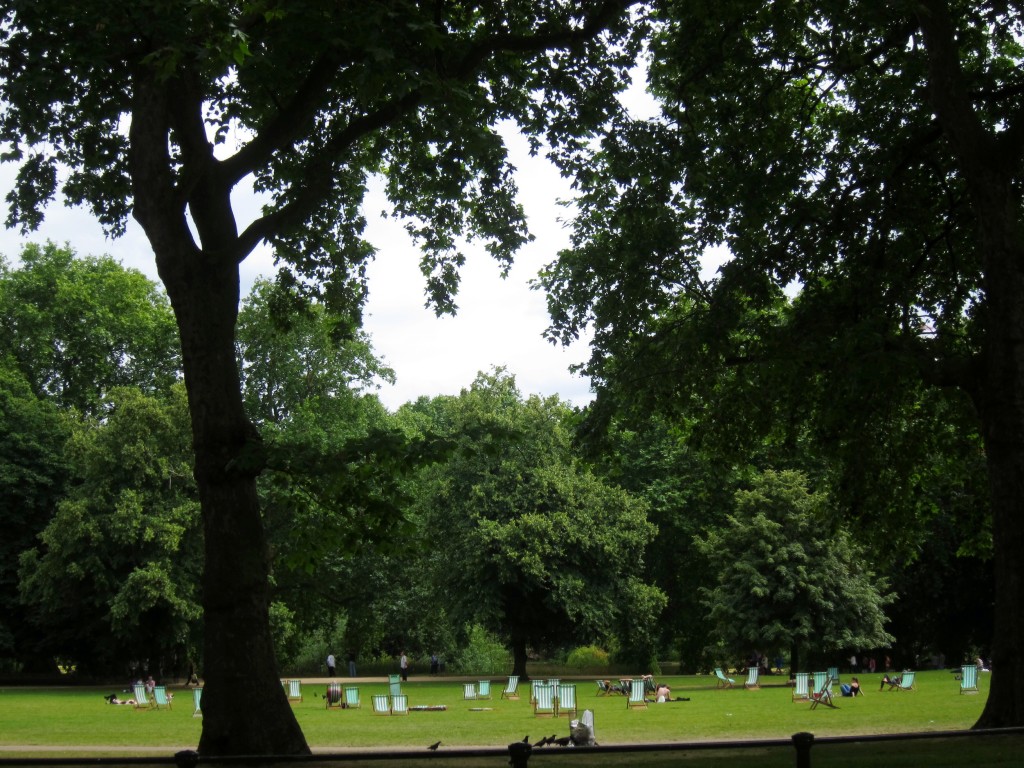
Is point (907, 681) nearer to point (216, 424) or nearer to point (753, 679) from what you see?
point (753, 679)

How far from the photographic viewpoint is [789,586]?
4134 cm

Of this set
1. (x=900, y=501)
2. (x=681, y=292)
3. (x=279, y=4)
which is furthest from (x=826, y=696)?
(x=279, y=4)

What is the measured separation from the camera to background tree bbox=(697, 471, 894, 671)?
41.5 meters

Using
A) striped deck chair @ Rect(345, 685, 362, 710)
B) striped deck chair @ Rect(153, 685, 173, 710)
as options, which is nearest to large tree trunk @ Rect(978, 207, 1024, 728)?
striped deck chair @ Rect(345, 685, 362, 710)

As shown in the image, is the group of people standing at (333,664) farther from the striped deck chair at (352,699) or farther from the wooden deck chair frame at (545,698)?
the wooden deck chair frame at (545,698)

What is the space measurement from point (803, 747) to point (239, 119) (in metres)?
12.7

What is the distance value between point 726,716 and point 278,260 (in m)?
15.3

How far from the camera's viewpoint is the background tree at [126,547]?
1702 inches

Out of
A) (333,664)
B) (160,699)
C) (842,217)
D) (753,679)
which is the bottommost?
(333,664)

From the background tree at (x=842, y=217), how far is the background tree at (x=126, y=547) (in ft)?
96.9

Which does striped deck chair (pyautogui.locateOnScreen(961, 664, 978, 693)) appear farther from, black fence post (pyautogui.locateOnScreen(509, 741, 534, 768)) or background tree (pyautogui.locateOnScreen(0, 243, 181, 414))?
background tree (pyautogui.locateOnScreen(0, 243, 181, 414))

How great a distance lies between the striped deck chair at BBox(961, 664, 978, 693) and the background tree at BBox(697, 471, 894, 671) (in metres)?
9.16

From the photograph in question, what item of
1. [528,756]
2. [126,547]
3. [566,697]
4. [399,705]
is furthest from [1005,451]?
[126,547]

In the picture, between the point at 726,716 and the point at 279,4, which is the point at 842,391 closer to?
the point at 279,4
